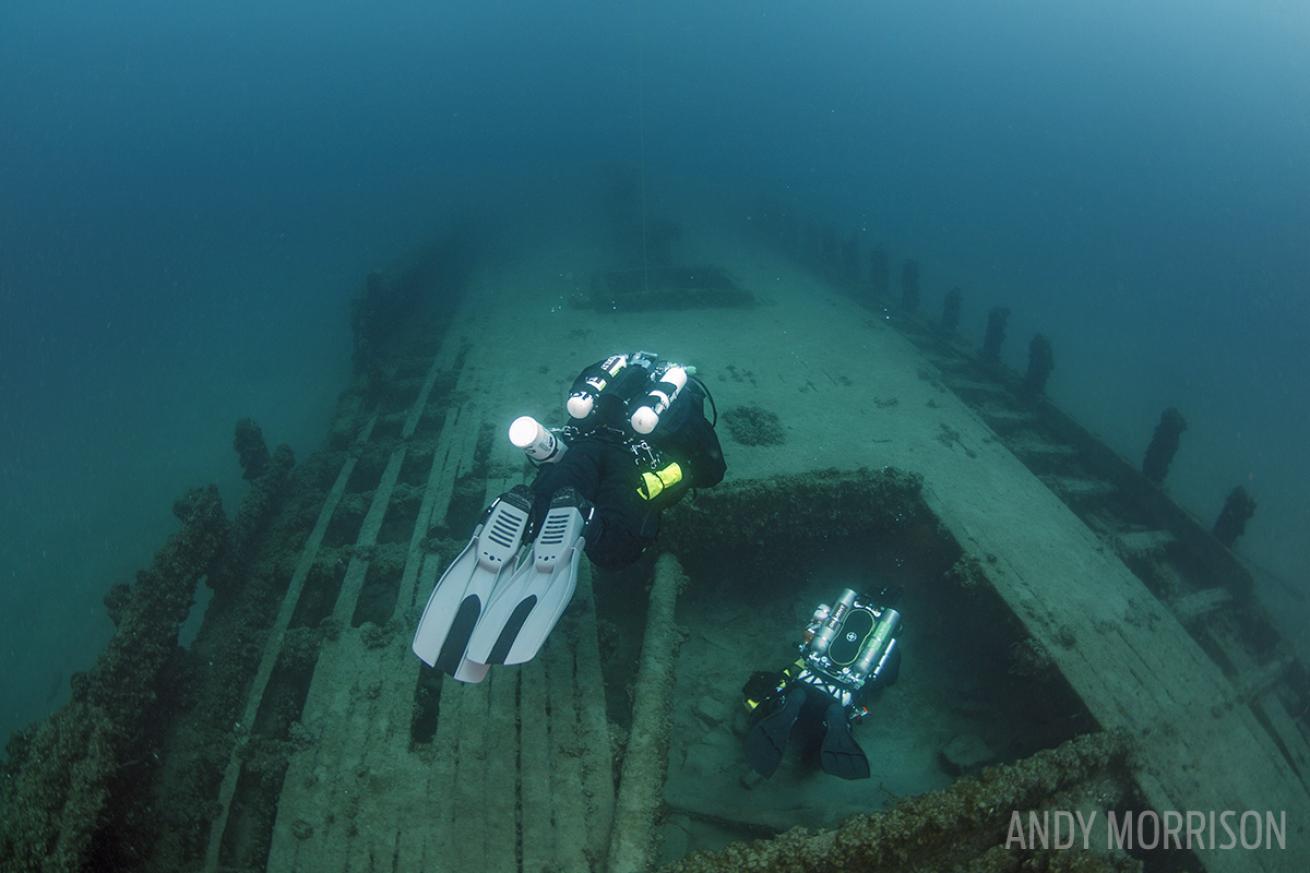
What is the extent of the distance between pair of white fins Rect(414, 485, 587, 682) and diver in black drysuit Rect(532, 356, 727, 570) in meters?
0.14

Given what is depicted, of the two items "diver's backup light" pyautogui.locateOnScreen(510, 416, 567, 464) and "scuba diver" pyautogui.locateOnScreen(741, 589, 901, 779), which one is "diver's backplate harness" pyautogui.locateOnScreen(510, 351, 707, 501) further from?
"scuba diver" pyautogui.locateOnScreen(741, 589, 901, 779)

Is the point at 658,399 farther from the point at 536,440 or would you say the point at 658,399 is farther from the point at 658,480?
the point at 536,440

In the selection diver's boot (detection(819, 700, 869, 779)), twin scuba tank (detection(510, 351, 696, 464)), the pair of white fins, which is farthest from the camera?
diver's boot (detection(819, 700, 869, 779))

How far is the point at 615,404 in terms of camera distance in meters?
4.93

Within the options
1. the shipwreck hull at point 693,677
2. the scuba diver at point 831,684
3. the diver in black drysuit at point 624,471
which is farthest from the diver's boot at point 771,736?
the diver in black drysuit at point 624,471

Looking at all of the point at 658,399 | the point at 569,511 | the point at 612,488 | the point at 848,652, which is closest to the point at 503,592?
the point at 569,511

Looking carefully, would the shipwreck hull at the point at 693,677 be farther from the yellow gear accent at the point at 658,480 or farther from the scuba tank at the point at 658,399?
the scuba tank at the point at 658,399

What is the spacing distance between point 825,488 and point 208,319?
194 ft

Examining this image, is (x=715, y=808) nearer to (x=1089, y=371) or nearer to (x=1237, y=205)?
(x=1089, y=371)

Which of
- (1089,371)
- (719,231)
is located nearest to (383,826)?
(719,231)

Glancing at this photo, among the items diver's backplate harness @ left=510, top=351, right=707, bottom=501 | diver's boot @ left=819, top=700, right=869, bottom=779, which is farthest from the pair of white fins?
diver's boot @ left=819, top=700, right=869, bottom=779

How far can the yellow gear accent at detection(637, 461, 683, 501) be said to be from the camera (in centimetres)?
478

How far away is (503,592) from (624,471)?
122 cm

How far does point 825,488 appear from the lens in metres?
6.81
